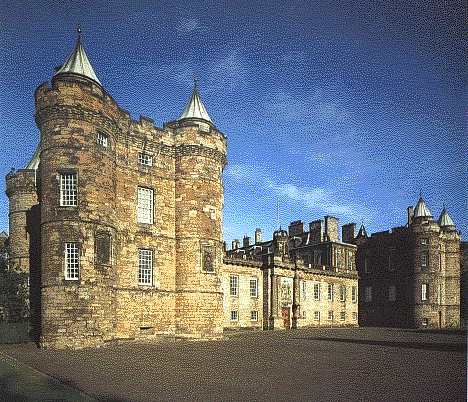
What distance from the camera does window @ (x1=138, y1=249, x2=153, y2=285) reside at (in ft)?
70.7

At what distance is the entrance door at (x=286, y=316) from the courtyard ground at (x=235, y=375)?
63.0ft

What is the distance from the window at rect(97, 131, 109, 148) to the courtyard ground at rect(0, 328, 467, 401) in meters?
9.28

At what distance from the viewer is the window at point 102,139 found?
19.6 m

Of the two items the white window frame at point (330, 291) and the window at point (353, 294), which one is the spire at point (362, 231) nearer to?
the window at point (353, 294)

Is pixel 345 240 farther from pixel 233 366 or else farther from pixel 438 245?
pixel 233 366

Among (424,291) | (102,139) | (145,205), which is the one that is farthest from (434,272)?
(102,139)

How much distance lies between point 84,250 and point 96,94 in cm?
711

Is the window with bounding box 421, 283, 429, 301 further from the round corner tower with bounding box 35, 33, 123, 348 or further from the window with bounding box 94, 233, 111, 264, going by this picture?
the window with bounding box 94, 233, 111, 264

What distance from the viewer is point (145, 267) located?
21812 mm

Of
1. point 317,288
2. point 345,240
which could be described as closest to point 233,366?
point 317,288

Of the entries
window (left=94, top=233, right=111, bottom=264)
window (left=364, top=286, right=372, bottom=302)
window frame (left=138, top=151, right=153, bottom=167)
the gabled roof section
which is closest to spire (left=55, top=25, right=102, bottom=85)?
window frame (left=138, top=151, right=153, bottom=167)

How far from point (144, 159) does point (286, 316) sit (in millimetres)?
19507

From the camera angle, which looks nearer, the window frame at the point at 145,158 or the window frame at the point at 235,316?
the window frame at the point at 145,158

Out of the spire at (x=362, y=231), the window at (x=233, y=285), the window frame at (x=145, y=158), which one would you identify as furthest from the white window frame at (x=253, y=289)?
the spire at (x=362, y=231)
